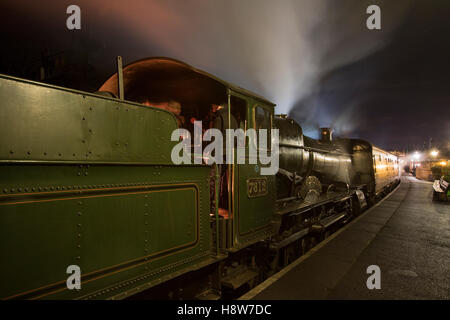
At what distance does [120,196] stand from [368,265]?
438 centimetres

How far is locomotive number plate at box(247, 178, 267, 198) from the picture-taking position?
3830 millimetres

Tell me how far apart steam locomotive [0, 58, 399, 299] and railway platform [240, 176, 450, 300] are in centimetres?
68

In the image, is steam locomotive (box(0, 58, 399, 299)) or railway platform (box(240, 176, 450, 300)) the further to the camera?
railway platform (box(240, 176, 450, 300))

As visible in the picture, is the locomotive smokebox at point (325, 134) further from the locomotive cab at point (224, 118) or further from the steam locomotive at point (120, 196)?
the steam locomotive at point (120, 196)

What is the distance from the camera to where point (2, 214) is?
1.57 meters

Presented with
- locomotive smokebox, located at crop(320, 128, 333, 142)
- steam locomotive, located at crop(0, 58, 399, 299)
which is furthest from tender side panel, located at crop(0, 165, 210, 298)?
locomotive smokebox, located at crop(320, 128, 333, 142)

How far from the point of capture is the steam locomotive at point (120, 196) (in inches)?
66.3

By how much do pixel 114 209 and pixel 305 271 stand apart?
3.26 metres

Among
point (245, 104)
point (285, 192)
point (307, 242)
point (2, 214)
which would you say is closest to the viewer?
point (2, 214)

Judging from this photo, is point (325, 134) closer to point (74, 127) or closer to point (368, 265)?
point (368, 265)

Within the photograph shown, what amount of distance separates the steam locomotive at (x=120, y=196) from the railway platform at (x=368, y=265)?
0.68 meters

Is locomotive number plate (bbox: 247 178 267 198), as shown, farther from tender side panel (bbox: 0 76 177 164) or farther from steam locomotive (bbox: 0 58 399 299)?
tender side panel (bbox: 0 76 177 164)
